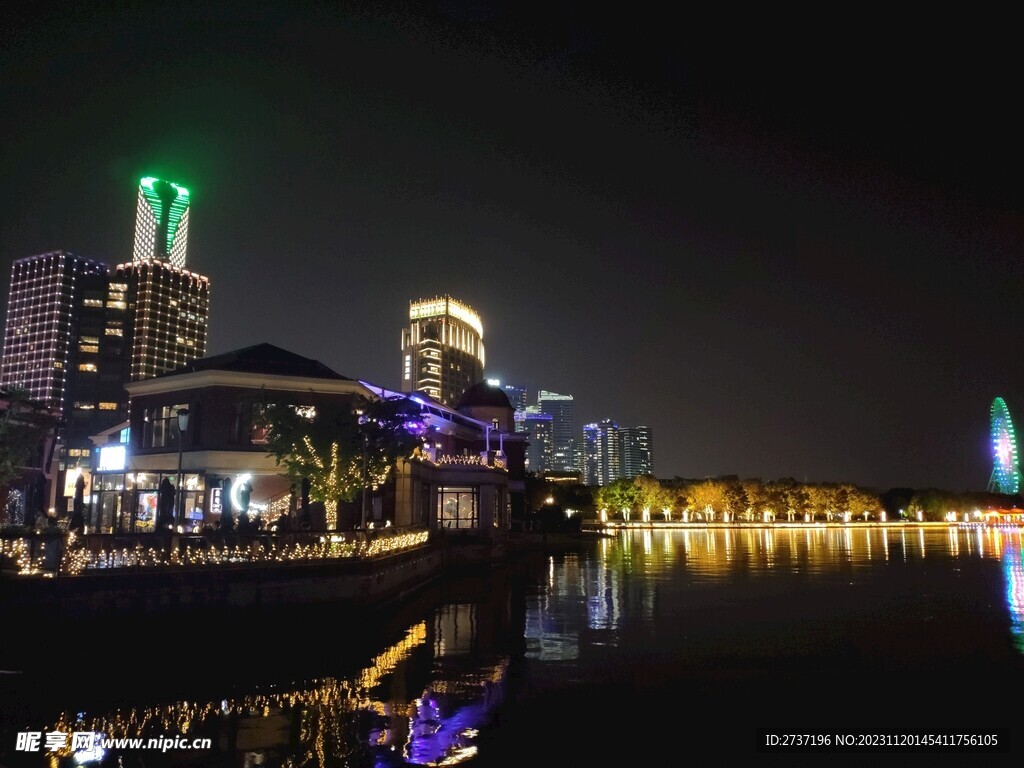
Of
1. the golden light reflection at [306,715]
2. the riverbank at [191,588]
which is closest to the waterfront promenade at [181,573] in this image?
the riverbank at [191,588]

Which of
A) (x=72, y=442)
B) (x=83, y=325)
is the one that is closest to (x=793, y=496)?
(x=72, y=442)

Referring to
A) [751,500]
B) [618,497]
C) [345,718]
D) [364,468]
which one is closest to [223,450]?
[364,468]

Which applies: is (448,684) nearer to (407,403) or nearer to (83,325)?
(407,403)

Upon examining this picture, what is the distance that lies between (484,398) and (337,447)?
4639 cm

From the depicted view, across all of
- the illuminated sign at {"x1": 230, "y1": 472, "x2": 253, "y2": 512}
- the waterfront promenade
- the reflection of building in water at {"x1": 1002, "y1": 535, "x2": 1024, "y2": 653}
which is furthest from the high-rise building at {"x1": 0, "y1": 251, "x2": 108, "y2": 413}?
the reflection of building in water at {"x1": 1002, "y1": 535, "x2": 1024, "y2": 653}

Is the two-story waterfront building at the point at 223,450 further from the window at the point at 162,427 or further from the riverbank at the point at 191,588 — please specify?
the riverbank at the point at 191,588

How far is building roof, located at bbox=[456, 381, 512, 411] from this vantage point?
80.5 m

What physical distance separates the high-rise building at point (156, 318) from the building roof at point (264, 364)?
150 metres

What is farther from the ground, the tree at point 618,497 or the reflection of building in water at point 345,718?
the tree at point 618,497

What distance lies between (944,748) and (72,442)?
432 ft

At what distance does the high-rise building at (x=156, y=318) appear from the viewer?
181625 millimetres

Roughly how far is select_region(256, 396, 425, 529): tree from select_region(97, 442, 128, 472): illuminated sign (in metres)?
12.7

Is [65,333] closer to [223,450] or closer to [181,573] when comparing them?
[223,450]

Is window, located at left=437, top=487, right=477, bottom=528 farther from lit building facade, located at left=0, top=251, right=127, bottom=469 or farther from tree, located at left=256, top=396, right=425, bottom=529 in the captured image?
lit building facade, located at left=0, top=251, right=127, bottom=469
